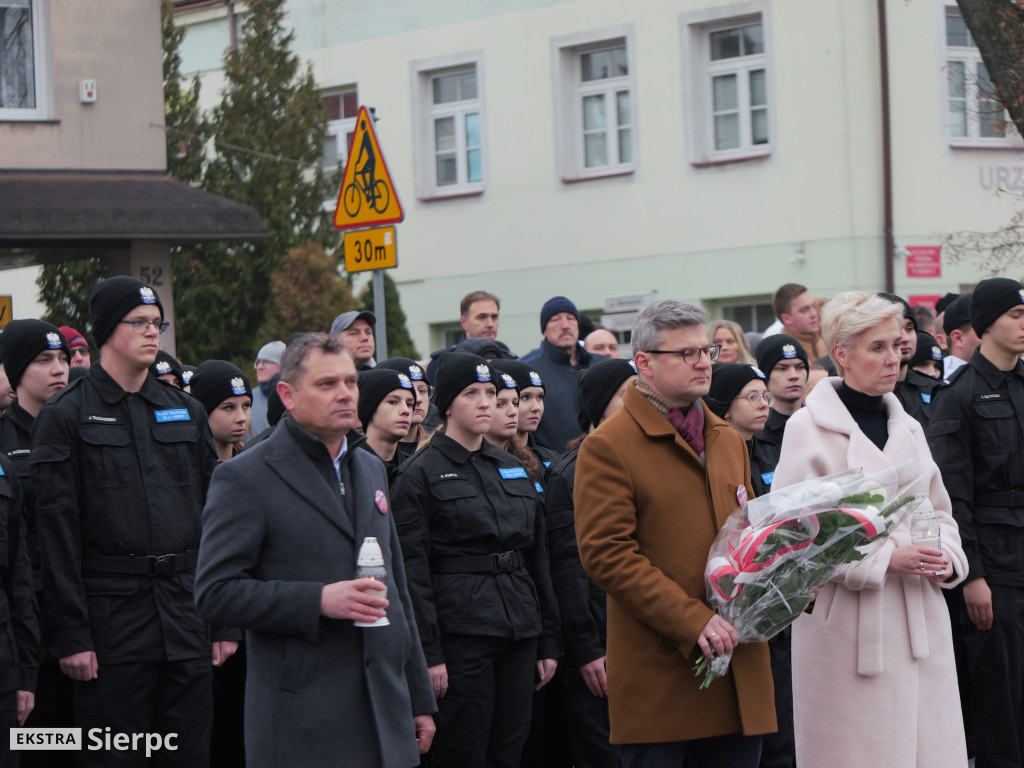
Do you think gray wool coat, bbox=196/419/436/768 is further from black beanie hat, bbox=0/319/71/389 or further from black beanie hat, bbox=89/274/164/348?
black beanie hat, bbox=0/319/71/389

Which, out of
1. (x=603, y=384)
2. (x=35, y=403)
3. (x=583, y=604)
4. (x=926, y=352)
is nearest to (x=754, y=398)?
(x=603, y=384)

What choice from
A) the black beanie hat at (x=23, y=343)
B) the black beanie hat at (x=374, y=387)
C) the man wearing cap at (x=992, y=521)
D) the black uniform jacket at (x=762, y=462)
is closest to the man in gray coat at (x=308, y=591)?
the black beanie hat at (x=374, y=387)

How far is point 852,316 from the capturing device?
5867 millimetres

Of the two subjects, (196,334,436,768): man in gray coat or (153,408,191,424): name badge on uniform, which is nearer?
(196,334,436,768): man in gray coat

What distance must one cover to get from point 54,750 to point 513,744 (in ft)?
6.89

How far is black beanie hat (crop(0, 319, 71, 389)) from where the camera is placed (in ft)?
23.7

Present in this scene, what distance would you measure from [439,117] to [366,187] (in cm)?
1271

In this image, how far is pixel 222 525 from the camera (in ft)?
16.0

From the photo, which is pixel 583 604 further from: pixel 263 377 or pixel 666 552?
pixel 263 377

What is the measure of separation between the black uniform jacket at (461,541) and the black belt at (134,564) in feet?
3.29

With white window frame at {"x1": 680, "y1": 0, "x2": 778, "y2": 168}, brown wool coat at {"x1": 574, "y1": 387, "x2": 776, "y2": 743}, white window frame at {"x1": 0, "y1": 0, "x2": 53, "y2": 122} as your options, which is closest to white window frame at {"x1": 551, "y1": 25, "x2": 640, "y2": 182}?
white window frame at {"x1": 680, "y1": 0, "x2": 778, "y2": 168}

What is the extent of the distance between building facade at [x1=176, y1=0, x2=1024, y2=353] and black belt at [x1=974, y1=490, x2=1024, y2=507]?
9889 millimetres

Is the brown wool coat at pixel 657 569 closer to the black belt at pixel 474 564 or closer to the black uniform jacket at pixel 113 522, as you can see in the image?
the black belt at pixel 474 564

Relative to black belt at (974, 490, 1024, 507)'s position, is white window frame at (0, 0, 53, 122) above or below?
above
